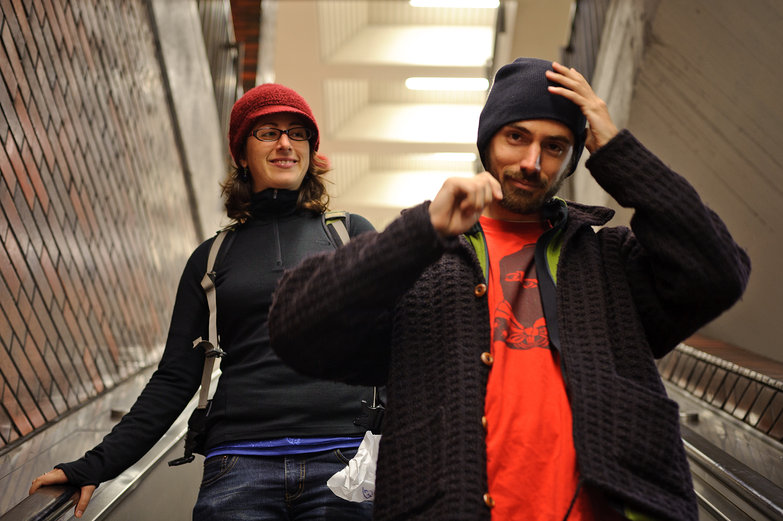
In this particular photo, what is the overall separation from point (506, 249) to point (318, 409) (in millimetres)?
736

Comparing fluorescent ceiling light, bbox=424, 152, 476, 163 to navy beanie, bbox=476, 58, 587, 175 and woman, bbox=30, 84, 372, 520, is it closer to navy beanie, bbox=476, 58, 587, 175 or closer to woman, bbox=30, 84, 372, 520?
woman, bbox=30, 84, 372, 520

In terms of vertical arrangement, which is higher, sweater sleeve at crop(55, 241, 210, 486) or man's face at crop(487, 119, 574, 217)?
man's face at crop(487, 119, 574, 217)

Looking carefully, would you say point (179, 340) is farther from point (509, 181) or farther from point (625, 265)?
point (625, 265)

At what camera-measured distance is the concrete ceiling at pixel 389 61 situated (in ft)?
33.9

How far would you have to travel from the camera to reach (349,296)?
133cm

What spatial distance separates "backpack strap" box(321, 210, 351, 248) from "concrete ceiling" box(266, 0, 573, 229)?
23.1ft

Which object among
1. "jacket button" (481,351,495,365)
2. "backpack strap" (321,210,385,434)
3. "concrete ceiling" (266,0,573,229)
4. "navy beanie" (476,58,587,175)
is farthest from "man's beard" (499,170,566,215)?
"concrete ceiling" (266,0,573,229)

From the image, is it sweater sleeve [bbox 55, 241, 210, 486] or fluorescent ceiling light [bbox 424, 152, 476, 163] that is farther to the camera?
fluorescent ceiling light [bbox 424, 152, 476, 163]

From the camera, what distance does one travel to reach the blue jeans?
181cm

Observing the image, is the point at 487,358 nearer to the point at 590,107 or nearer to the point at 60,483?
the point at 590,107

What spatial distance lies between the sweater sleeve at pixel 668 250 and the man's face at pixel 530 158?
0.26 ft

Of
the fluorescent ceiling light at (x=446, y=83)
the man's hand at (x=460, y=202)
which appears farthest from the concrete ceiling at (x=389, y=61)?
the man's hand at (x=460, y=202)

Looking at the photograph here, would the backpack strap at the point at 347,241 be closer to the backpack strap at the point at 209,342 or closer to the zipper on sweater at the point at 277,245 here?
the zipper on sweater at the point at 277,245

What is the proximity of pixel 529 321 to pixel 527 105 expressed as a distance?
1.55 ft
